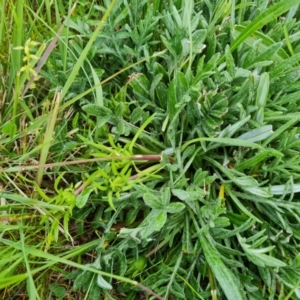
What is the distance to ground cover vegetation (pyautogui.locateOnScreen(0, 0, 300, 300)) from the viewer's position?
1.37m

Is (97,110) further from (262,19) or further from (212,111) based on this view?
(262,19)

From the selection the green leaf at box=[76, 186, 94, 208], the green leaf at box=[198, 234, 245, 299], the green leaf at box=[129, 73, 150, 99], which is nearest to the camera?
the green leaf at box=[76, 186, 94, 208]

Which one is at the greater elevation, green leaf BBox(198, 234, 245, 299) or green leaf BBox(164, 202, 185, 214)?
green leaf BBox(164, 202, 185, 214)

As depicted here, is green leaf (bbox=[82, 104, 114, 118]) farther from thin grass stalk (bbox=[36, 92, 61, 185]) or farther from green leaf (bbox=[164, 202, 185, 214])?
green leaf (bbox=[164, 202, 185, 214])

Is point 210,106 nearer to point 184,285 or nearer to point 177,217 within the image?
point 177,217

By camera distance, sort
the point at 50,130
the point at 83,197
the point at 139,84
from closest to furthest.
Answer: the point at 83,197 → the point at 50,130 → the point at 139,84

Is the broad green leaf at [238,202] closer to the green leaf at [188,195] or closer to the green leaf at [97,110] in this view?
the green leaf at [188,195]

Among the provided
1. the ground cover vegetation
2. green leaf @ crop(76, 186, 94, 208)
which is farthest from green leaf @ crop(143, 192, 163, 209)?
green leaf @ crop(76, 186, 94, 208)

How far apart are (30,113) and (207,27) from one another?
1.95ft

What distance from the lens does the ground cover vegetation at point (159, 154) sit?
1.37 metres

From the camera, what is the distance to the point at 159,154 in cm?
150

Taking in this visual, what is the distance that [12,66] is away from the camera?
1477mm

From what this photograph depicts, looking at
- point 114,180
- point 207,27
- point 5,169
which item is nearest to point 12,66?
point 5,169

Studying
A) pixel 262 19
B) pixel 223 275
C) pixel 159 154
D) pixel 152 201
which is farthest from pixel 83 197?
pixel 262 19
